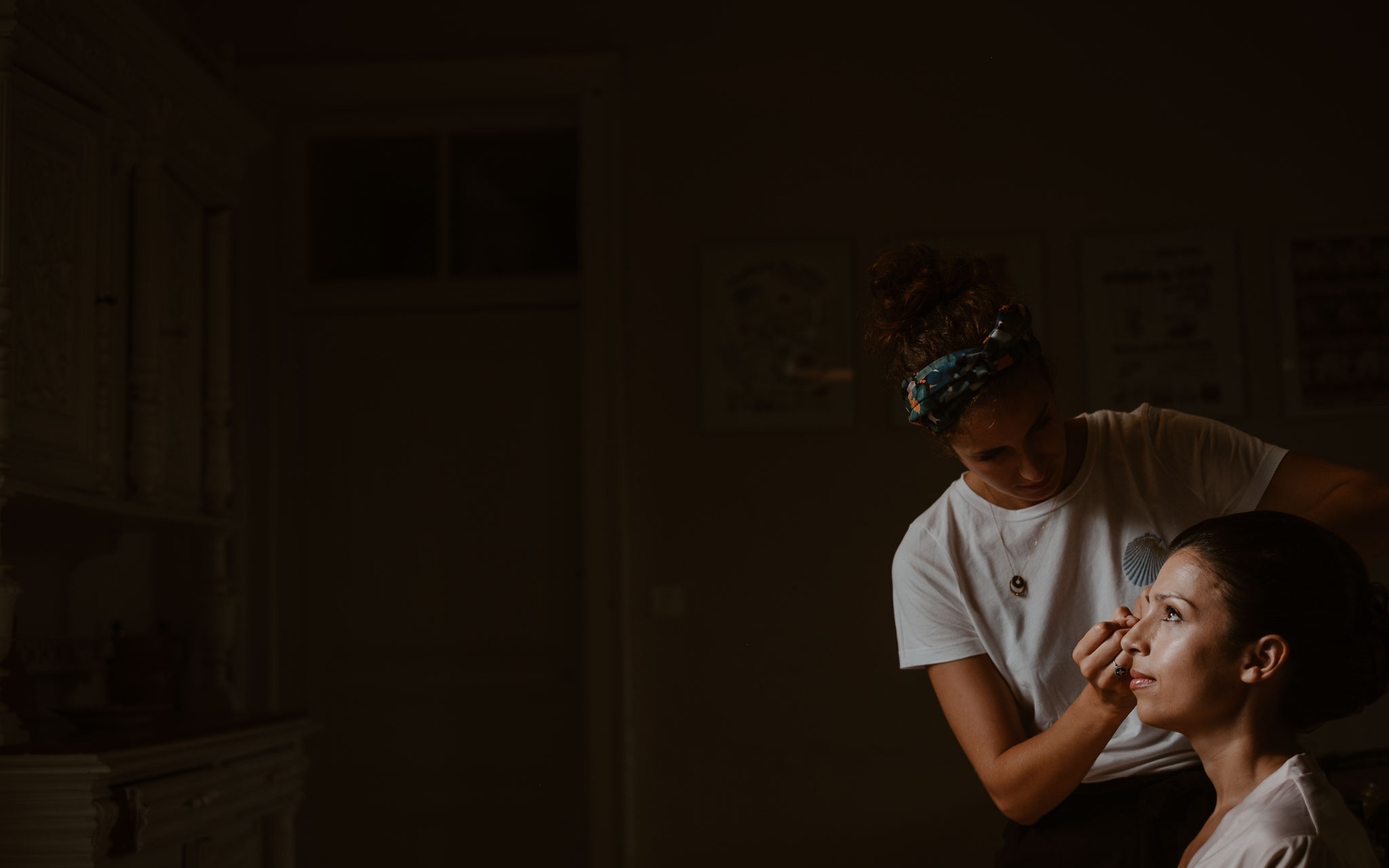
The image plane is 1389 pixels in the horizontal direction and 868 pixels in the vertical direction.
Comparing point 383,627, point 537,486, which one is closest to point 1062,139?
point 537,486

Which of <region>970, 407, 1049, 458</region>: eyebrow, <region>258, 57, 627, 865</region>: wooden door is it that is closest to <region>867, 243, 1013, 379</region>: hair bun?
<region>970, 407, 1049, 458</region>: eyebrow

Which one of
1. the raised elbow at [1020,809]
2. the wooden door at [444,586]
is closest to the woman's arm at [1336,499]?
the raised elbow at [1020,809]

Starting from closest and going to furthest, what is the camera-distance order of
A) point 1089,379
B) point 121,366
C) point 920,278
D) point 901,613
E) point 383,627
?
1. point 920,278
2. point 901,613
3. point 121,366
4. point 1089,379
5. point 383,627

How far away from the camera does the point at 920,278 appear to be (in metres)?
1.65

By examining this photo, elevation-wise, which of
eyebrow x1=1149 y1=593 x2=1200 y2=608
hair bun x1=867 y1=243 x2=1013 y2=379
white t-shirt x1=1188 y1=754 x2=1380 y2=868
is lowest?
white t-shirt x1=1188 y1=754 x2=1380 y2=868

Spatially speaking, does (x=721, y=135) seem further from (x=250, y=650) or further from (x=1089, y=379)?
(x=250, y=650)

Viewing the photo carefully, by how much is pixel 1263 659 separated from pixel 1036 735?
349 millimetres

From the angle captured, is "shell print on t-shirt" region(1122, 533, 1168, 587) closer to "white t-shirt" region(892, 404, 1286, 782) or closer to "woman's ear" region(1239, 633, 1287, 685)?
"white t-shirt" region(892, 404, 1286, 782)

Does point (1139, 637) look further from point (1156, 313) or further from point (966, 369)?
point (1156, 313)

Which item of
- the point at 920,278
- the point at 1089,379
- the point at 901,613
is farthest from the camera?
the point at 1089,379

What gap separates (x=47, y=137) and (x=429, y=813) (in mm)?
2279

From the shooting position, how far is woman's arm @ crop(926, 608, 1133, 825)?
4.69 feet

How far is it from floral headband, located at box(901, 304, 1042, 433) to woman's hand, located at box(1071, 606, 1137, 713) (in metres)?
0.32

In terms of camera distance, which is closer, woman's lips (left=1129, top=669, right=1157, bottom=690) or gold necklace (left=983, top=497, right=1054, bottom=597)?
woman's lips (left=1129, top=669, right=1157, bottom=690)
